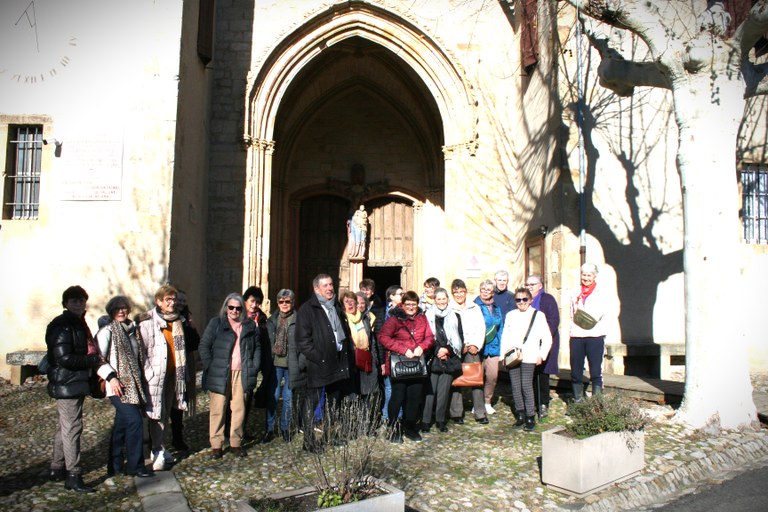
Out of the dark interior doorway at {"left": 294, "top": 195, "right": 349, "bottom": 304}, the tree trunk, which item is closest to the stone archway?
the dark interior doorway at {"left": 294, "top": 195, "right": 349, "bottom": 304}

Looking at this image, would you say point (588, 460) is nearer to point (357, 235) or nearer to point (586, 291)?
point (586, 291)

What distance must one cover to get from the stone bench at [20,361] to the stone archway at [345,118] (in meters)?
3.98

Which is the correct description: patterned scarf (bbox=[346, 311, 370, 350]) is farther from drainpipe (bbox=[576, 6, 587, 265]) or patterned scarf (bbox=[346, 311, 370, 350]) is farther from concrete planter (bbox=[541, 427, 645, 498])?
drainpipe (bbox=[576, 6, 587, 265])

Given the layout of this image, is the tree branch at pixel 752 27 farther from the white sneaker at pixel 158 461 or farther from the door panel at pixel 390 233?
the door panel at pixel 390 233

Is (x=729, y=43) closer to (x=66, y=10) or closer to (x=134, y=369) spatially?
(x=134, y=369)

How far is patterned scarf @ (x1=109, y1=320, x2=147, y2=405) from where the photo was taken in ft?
16.1

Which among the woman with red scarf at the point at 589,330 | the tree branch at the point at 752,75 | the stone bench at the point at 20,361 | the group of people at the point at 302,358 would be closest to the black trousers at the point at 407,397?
the group of people at the point at 302,358

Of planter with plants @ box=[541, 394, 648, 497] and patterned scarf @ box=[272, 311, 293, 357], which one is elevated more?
patterned scarf @ box=[272, 311, 293, 357]

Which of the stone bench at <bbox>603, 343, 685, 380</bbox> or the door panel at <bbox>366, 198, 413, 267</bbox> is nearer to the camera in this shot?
the stone bench at <bbox>603, 343, 685, 380</bbox>

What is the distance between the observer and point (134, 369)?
4.96 meters

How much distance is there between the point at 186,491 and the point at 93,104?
7.09 m

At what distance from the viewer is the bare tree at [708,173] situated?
20.4ft

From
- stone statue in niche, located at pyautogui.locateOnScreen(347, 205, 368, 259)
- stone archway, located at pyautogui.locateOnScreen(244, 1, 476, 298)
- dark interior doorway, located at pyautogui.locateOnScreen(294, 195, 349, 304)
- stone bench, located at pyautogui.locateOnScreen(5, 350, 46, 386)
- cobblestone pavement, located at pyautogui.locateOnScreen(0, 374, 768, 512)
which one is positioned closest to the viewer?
cobblestone pavement, located at pyautogui.locateOnScreen(0, 374, 768, 512)

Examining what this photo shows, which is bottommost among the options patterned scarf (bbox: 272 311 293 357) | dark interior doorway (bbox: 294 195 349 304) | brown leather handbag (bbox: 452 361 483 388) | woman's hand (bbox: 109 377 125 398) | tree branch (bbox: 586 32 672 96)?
brown leather handbag (bbox: 452 361 483 388)
